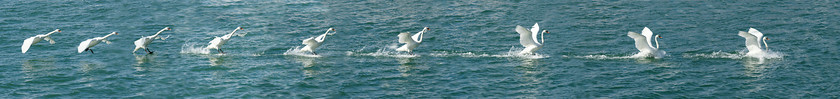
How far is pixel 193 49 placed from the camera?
49719mm

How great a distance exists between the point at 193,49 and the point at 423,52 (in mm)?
10295

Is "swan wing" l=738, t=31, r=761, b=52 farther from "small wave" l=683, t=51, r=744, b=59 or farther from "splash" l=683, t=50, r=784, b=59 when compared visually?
"small wave" l=683, t=51, r=744, b=59

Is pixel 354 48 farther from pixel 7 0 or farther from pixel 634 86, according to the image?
pixel 7 0

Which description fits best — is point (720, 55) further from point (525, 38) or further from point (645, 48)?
point (525, 38)

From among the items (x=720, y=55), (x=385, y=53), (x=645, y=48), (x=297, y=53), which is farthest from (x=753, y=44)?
(x=297, y=53)

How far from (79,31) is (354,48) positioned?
1664 centimetres

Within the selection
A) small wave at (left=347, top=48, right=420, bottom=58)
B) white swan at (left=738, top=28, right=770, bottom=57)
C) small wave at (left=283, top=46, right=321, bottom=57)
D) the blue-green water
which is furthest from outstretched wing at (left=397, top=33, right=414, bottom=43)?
white swan at (left=738, top=28, right=770, bottom=57)

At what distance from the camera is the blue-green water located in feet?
127

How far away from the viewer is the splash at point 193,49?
49.0m

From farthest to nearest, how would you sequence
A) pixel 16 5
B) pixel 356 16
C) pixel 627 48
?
pixel 16 5
pixel 356 16
pixel 627 48

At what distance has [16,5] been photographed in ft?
223

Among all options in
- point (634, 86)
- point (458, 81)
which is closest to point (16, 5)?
point (458, 81)

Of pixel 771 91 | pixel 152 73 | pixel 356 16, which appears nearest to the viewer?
pixel 771 91

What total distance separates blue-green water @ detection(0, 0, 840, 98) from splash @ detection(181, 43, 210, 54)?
187mm
